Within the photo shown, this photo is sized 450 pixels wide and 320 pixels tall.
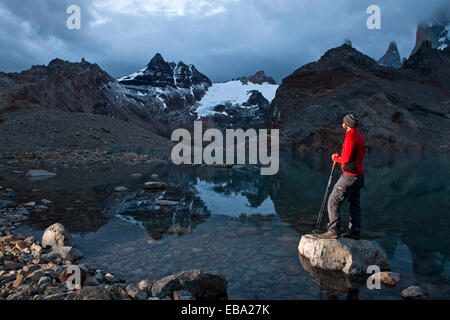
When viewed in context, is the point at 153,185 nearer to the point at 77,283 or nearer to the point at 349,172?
the point at 77,283

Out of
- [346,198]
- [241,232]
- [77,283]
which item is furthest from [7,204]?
[346,198]

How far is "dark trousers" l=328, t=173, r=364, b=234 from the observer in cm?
603

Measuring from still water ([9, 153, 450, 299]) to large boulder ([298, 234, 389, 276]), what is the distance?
0.27 m

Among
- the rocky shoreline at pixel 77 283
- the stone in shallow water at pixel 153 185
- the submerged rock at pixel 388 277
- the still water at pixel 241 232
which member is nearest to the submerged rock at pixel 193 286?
the rocky shoreline at pixel 77 283

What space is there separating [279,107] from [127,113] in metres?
67.7

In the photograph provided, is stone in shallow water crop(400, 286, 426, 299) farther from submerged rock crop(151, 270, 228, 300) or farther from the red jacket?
submerged rock crop(151, 270, 228, 300)

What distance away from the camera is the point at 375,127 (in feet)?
200

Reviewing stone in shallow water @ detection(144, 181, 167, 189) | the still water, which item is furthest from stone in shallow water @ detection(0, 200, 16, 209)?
stone in shallow water @ detection(144, 181, 167, 189)

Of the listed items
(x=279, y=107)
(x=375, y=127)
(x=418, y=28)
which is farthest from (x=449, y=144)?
(x=418, y=28)

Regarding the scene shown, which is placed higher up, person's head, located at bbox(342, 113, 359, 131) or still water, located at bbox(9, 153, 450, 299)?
person's head, located at bbox(342, 113, 359, 131)

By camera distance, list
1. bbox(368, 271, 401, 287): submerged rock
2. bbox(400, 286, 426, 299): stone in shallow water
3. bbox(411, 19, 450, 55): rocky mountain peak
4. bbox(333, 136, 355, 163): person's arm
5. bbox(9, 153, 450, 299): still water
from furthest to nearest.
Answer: bbox(411, 19, 450, 55): rocky mountain peak < bbox(333, 136, 355, 163): person's arm < bbox(9, 153, 450, 299): still water < bbox(368, 271, 401, 287): submerged rock < bbox(400, 286, 426, 299): stone in shallow water

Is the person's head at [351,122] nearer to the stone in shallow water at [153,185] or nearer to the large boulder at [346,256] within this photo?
the large boulder at [346,256]
